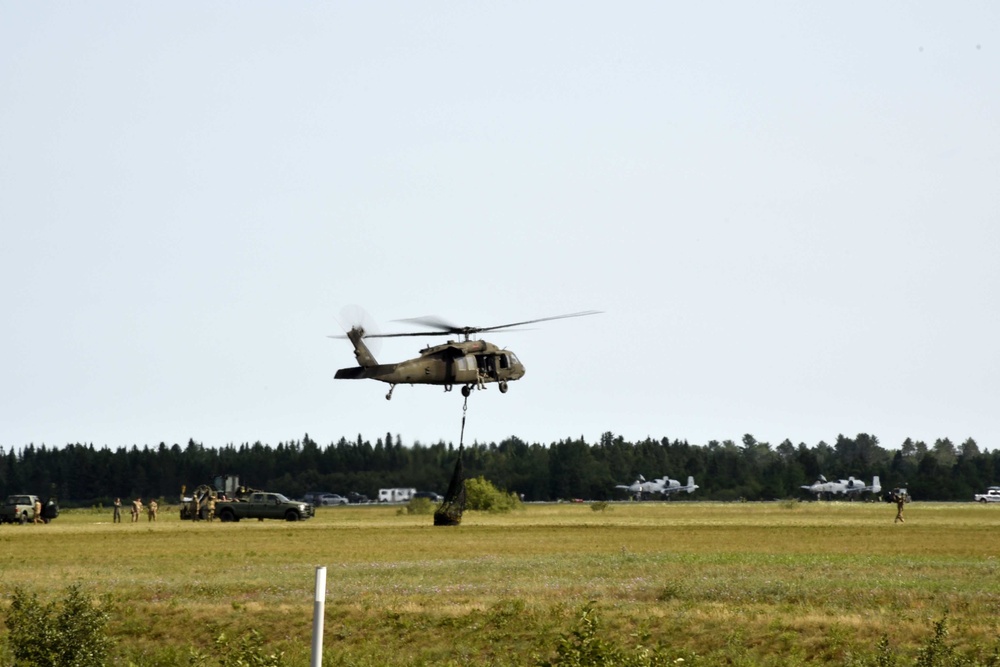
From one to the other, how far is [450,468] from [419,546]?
4453 cm

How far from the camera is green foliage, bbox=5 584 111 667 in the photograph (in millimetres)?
22375

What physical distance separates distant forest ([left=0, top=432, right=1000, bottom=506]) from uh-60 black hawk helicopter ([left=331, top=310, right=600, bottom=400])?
32379mm

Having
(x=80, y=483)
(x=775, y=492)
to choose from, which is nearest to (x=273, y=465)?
(x=80, y=483)

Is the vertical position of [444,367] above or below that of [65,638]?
above

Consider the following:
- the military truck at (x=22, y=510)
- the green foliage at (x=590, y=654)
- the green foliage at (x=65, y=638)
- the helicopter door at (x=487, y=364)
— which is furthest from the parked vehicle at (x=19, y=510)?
the green foliage at (x=590, y=654)

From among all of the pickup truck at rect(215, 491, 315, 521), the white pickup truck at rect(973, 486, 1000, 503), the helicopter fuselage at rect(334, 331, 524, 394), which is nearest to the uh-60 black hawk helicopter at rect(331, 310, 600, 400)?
the helicopter fuselage at rect(334, 331, 524, 394)

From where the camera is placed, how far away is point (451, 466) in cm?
9412

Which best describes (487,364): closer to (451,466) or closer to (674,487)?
(451,466)

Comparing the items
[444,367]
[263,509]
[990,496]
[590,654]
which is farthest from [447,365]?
[990,496]

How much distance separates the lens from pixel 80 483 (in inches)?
6585

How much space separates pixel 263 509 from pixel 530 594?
49372mm

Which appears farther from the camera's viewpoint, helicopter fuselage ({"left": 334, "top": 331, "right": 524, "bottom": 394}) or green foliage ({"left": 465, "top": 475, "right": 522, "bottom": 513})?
green foliage ({"left": 465, "top": 475, "right": 522, "bottom": 513})

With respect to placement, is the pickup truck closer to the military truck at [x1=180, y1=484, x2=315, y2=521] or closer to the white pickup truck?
the military truck at [x1=180, y1=484, x2=315, y2=521]

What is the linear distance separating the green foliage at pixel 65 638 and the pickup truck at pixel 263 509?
52.1 m
